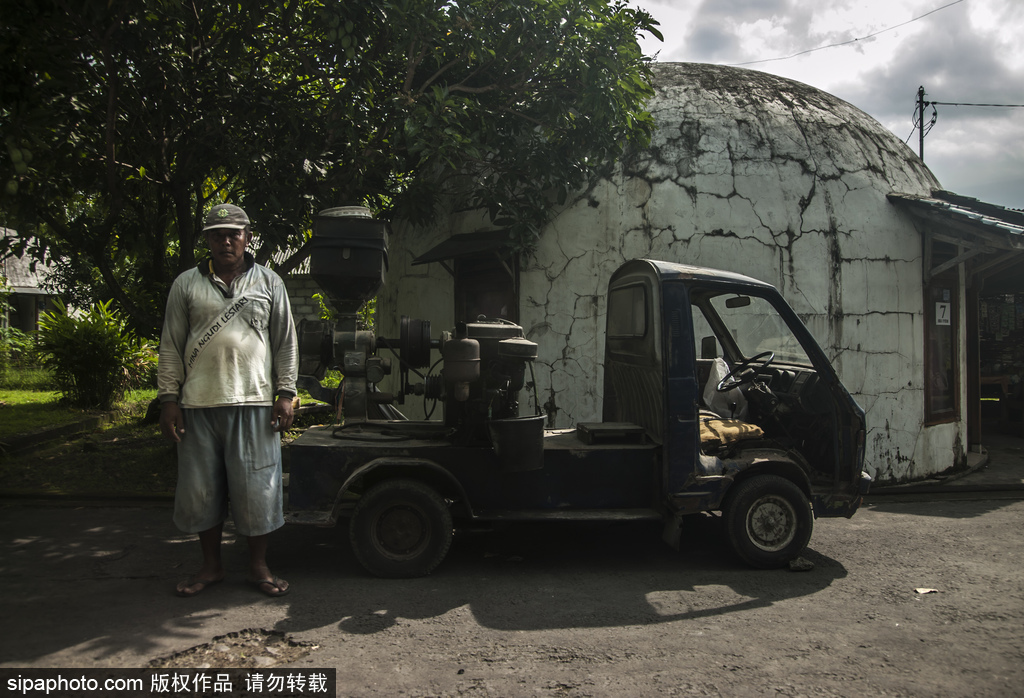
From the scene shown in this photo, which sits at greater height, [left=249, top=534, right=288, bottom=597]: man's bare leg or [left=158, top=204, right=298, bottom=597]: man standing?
[left=158, top=204, right=298, bottom=597]: man standing

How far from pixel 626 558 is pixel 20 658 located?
332cm

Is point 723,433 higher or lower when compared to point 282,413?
lower

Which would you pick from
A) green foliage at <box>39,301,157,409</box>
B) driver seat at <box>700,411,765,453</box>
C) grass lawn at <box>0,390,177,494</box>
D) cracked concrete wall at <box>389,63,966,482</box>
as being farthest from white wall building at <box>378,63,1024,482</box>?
green foliage at <box>39,301,157,409</box>

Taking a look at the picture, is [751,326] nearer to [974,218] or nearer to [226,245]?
[974,218]

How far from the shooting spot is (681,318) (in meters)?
4.24

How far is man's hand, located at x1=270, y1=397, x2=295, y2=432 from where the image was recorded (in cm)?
367

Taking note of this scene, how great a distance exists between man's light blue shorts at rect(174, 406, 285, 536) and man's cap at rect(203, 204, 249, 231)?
38.6 inches

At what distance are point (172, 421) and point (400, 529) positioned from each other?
142 centimetres

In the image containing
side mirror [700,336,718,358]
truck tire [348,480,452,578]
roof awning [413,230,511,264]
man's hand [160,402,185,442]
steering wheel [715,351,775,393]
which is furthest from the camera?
roof awning [413,230,511,264]

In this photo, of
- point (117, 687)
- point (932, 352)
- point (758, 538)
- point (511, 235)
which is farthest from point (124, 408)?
point (932, 352)

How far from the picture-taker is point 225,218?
3598 millimetres

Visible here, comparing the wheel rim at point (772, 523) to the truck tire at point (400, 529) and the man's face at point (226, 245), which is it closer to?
the truck tire at point (400, 529)

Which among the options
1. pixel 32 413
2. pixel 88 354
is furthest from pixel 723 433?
pixel 32 413

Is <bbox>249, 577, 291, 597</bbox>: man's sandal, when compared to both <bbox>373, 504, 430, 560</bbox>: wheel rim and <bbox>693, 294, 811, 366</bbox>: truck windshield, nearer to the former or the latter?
<bbox>373, 504, 430, 560</bbox>: wheel rim
